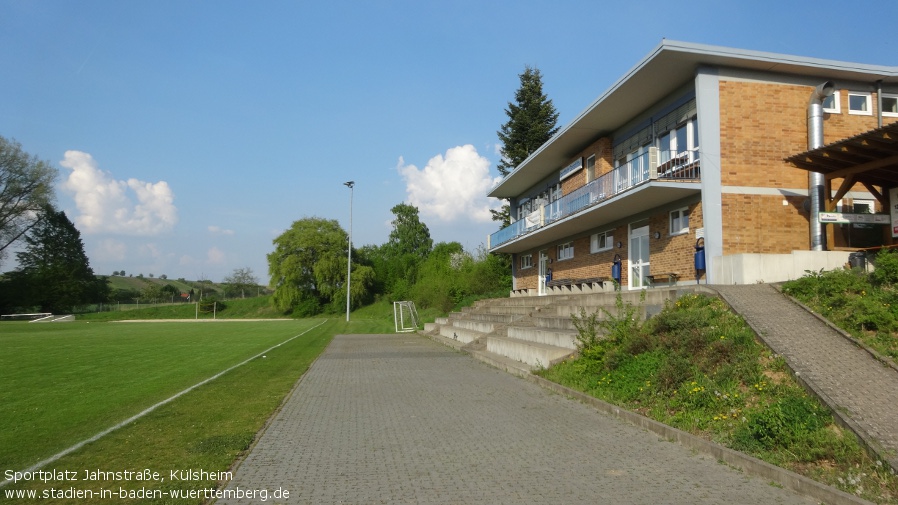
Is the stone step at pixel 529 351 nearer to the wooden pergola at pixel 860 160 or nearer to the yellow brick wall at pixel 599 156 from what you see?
the wooden pergola at pixel 860 160

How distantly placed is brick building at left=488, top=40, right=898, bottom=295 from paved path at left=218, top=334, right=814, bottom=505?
26.0 feet

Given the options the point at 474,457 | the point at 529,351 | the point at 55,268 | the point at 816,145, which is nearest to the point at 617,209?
the point at 816,145

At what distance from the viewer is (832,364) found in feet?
26.7

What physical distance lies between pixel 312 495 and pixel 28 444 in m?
4.16

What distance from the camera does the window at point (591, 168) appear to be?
25066mm

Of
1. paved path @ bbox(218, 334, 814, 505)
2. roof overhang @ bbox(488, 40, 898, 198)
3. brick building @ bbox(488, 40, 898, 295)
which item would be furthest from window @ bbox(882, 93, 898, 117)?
paved path @ bbox(218, 334, 814, 505)

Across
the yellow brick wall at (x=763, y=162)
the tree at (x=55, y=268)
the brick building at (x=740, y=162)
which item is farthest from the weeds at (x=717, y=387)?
the tree at (x=55, y=268)

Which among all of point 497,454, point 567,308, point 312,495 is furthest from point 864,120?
point 312,495

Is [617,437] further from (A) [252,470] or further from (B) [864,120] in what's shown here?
(B) [864,120]

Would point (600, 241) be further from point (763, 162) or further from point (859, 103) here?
point (859, 103)

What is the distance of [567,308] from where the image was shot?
59.7 ft

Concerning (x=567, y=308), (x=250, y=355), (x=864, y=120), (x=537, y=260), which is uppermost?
(x=864, y=120)

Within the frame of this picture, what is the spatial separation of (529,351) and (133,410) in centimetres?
849

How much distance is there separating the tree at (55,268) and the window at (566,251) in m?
61.7
